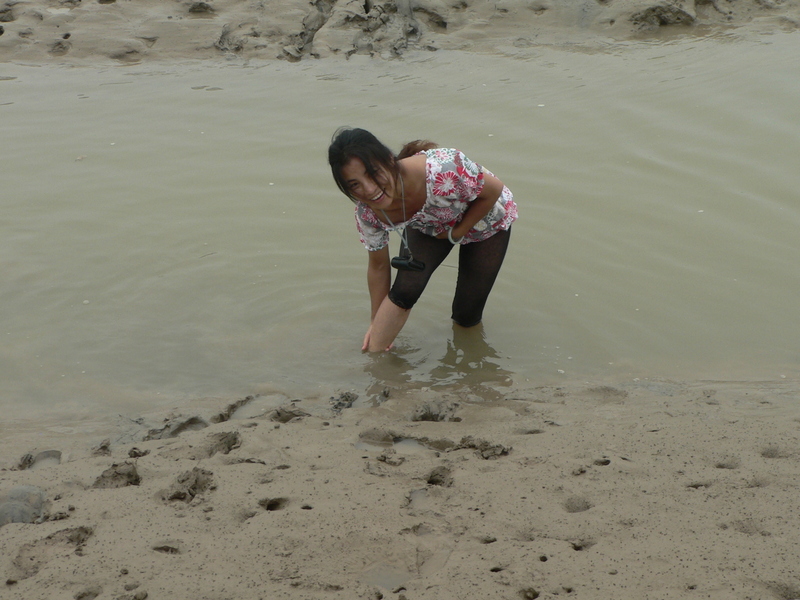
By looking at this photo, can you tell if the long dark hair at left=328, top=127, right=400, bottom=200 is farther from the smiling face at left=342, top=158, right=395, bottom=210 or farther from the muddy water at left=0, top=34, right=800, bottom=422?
the muddy water at left=0, top=34, right=800, bottom=422

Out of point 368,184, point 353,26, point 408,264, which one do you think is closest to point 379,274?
point 408,264

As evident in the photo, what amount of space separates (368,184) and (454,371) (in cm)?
143

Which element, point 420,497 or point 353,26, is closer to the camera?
point 420,497

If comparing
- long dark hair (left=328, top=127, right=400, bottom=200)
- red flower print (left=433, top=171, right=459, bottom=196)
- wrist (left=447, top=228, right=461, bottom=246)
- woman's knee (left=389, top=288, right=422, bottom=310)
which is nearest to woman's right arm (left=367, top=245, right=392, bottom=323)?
woman's knee (left=389, top=288, right=422, bottom=310)

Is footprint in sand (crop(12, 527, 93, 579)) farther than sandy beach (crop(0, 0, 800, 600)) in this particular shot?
Yes

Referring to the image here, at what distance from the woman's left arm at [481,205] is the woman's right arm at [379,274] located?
0.40 meters

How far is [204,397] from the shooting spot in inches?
158

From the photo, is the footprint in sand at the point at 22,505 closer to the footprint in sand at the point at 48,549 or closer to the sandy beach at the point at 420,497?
the sandy beach at the point at 420,497

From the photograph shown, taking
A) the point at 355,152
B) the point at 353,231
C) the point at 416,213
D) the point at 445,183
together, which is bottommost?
the point at 353,231

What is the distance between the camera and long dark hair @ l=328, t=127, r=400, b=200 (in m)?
3.14

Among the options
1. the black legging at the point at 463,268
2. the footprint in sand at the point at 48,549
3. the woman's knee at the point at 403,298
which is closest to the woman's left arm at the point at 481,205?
the black legging at the point at 463,268

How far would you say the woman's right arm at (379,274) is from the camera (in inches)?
154

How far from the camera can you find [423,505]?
8.87 feet

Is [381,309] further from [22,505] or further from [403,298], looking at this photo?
[22,505]
